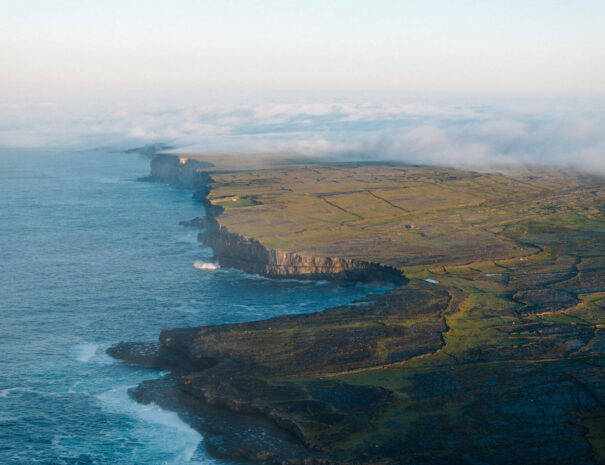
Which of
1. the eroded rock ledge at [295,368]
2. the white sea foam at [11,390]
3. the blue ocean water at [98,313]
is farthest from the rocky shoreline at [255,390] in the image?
the white sea foam at [11,390]

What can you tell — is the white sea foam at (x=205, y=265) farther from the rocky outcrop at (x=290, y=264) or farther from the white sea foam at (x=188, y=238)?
the white sea foam at (x=188, y=238)

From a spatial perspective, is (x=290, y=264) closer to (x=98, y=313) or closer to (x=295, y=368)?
(x=98, y=313)

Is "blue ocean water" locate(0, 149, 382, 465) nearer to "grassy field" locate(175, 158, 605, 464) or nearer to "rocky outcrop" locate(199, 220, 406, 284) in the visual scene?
"rocky outcrop" locate(199, 220, 406, 284)

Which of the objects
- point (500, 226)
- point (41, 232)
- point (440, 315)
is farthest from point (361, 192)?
point (440, 315)

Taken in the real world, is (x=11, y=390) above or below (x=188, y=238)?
below

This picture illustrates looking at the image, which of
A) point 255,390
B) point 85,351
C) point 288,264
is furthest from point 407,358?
point 288,264

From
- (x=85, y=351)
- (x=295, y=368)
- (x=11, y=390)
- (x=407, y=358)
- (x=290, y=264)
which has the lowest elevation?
(x=11, y=390)

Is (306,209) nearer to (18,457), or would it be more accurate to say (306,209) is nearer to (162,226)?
(162,226)
